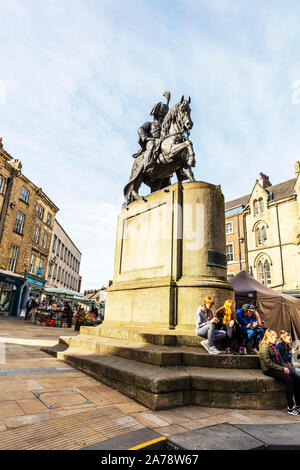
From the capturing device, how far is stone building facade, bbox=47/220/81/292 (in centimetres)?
3484

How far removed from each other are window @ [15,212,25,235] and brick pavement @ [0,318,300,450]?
80.6 ft

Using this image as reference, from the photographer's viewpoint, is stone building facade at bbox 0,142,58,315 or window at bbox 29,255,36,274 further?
window at bbox 29,255,36,274

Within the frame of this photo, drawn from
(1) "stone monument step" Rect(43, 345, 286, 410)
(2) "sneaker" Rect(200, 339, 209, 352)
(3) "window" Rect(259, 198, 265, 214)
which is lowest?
(1) "stone monument step" Rect(43, 345, 286, 410)

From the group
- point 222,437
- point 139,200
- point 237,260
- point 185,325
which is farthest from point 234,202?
point 222,437

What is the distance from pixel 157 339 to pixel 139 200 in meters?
3.96

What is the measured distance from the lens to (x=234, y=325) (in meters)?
4.67

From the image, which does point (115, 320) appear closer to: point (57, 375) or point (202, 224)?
point (57, 375)

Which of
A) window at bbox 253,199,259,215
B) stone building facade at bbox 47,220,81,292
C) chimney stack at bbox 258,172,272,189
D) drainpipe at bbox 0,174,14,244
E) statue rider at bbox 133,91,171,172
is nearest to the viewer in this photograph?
statue rider at bbox 133,91,171,172

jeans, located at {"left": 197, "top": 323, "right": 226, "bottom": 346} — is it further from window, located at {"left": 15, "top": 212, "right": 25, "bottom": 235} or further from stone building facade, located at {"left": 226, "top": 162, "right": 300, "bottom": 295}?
window, located at {"left": 15, "top": 212, "right": 25, "bottom": 235}

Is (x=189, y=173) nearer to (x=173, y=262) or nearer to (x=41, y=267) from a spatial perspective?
(x=173, y=262)

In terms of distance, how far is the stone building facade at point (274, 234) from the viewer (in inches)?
985

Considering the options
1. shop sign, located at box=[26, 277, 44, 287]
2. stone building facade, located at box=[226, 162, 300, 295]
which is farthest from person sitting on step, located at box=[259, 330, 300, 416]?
shop sign, located at box=[26, 277, 44, 287]

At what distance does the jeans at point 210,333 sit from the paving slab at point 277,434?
1674 mm

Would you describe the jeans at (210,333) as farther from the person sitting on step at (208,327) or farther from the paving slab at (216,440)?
the paving slab at (216,440)
